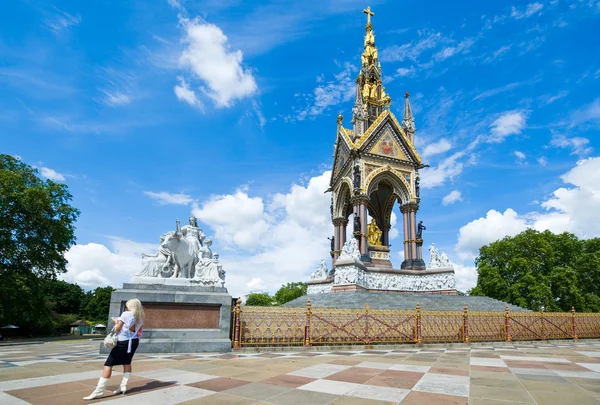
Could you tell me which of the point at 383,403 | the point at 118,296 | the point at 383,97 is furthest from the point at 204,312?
the point at 383,97

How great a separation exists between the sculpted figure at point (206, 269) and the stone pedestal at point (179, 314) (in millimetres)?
270

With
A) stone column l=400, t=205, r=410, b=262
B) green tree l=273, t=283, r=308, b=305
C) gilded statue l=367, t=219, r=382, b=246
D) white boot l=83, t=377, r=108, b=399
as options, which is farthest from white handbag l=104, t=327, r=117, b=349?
green tree l=273, t=283, r=308, b=305

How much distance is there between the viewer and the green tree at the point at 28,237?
73.7 feet

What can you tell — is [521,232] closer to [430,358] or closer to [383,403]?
[430,358]

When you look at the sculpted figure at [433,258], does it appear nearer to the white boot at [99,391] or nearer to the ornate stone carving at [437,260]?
the ornate stone carving at [437,260]

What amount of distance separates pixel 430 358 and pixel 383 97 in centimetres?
2741

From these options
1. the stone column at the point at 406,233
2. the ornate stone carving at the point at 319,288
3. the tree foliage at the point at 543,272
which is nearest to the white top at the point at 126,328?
the ornate stone carving at the point at 319,288

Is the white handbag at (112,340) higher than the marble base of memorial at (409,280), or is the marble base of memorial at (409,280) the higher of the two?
the marble base of memorial at (409,280)

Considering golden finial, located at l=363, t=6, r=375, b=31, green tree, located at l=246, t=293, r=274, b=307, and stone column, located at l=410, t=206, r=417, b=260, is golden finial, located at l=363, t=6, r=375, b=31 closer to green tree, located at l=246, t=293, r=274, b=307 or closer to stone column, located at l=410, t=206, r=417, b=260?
stone column, located at l=410, t=206, r=417, b=260

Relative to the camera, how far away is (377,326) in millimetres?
13148

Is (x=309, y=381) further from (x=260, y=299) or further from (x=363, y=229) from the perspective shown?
(x=260, y=299)

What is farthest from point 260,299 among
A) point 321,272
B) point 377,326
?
point 377,326

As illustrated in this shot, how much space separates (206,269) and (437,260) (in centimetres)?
1979

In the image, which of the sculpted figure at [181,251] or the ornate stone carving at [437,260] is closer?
the sculpted figure at [181,251]
